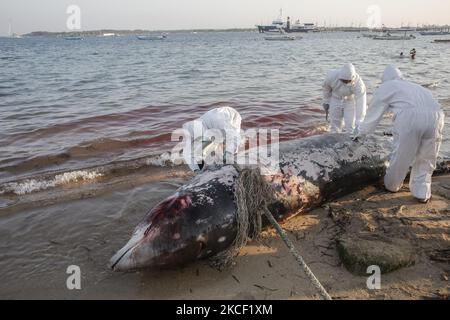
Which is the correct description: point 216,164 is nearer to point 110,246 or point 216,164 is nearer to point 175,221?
point 175,221

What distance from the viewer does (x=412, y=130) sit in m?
5.34

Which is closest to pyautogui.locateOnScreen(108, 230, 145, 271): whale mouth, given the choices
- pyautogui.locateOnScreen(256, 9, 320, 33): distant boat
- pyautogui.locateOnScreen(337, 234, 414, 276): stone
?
pyautogui.locateOnScreen(337, 234, 414, 276): stone

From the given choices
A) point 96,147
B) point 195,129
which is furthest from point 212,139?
point 96,147

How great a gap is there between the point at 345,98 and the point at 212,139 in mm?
4350

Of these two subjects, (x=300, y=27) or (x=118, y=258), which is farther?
(x=300, y=27)

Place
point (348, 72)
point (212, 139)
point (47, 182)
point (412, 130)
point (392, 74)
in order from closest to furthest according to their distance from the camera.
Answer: point (212, 139), point (412, 130), point (392, 74), point (47, 182), point (348, 72)

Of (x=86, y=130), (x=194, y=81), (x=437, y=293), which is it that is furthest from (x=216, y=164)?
(x=194, y=81)

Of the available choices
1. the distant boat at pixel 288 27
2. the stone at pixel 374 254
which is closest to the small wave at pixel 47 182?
the stone at pixel 374 254

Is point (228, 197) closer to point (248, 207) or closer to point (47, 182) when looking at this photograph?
point (248, 207)

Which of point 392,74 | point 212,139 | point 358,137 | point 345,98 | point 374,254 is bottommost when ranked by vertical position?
point 374,254

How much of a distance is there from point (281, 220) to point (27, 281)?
2961mm

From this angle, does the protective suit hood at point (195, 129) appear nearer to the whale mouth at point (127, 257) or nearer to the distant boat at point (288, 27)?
the whale mouth at point (127, 257)
